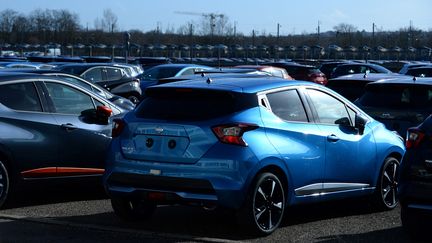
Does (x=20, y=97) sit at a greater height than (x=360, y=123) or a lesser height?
greater

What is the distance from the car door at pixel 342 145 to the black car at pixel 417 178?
1.12 meters

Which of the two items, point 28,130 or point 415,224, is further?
point 28,130

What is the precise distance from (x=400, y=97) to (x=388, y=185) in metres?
3.20

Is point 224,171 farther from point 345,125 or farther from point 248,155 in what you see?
point 345,125

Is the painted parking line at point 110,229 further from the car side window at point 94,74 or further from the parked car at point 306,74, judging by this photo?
the parked car at point 306,74

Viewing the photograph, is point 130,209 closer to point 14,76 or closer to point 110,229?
point 110,229

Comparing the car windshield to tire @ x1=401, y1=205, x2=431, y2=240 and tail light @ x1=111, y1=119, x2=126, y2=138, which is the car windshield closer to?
tail light @ x1=111, y1=119, x2=126, y2=138

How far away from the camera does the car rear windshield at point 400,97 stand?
11.7 metres

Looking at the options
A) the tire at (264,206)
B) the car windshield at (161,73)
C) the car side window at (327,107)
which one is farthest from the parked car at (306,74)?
the tire at (264,206)

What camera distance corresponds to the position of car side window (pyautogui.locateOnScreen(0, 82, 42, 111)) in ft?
28.2

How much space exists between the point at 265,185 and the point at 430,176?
1.55 meters

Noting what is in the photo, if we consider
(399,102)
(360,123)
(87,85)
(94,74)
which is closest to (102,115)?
(360,123)

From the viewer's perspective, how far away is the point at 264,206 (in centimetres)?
724

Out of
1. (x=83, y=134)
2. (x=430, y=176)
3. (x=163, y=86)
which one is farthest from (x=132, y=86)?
(x=430, y=176)
